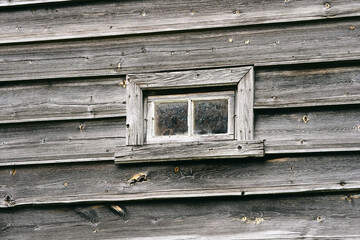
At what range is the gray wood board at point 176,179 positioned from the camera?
3463mm

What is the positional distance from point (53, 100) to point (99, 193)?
624mm

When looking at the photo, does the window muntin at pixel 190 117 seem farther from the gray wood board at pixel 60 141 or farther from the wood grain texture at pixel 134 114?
the gray wood board at pixel 60 141

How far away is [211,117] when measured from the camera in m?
3.71

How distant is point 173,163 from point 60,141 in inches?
27.0

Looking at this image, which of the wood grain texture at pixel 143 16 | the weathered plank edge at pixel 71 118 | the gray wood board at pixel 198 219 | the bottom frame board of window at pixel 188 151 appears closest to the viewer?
the gray wood board at pixel 198 219

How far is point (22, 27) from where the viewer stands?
157 inches

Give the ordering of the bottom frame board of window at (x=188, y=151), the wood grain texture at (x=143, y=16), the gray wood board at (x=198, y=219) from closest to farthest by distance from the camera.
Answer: the gray wood board at (x=198, y=219) < the bottom frame board of window at (x=188, y=151) < the wood grain texture at (x=143, y=16)

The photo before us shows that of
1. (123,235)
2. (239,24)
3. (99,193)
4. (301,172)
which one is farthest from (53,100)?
(301,172)

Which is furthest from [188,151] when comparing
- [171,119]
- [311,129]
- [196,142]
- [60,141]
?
[60,141]

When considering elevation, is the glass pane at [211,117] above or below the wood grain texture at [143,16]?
below

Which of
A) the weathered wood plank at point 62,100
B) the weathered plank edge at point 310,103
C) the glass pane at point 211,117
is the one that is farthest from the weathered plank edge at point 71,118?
the weathered plank edge at point 310,103

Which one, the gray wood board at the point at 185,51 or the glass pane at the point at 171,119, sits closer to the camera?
the gray wood board at the point at 185,51

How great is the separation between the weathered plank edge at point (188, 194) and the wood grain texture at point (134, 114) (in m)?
0.31

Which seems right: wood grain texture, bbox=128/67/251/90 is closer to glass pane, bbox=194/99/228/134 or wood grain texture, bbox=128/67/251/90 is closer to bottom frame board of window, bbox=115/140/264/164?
glass pane, bbox=194/99/228/134
